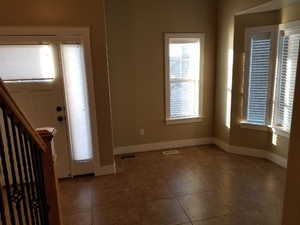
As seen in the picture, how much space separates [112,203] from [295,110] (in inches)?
90.1

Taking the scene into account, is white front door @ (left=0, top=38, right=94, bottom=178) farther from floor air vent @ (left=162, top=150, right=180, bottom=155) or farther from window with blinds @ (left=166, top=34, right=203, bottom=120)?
window with blinds @ (left=166, top=34, right=203, bottom=120)

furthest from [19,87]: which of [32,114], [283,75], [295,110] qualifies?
[283,75]

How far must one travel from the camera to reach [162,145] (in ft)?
14.8

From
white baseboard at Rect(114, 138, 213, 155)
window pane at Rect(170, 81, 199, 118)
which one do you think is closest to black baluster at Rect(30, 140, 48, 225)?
white baseboard at Rect(114, 138, 213, 155)

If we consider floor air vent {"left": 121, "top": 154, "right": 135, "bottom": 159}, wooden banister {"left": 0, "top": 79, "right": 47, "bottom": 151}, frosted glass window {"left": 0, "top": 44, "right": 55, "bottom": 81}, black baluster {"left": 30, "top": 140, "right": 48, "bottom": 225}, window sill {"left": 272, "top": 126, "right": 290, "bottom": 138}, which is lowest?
floor air vent {"left": 121, "top": 154, "right": 135, "bottom": 159}

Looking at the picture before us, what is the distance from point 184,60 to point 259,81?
140 cm

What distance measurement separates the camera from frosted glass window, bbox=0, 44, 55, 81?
292 centimetres

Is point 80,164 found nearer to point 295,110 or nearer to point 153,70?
point 153,70

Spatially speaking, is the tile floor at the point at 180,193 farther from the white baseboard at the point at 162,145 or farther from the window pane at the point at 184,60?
the window pane at the point at 184,60

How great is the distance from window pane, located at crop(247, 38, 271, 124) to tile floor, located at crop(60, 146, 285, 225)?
0.82 meters

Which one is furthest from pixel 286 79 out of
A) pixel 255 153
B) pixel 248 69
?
pixel 255 153

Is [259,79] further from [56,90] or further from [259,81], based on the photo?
[56,90]

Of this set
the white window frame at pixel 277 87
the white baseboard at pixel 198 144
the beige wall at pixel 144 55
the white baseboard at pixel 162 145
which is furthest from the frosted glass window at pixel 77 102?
the white window frame at pixel 277 87

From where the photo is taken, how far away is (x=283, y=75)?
3.48 m
